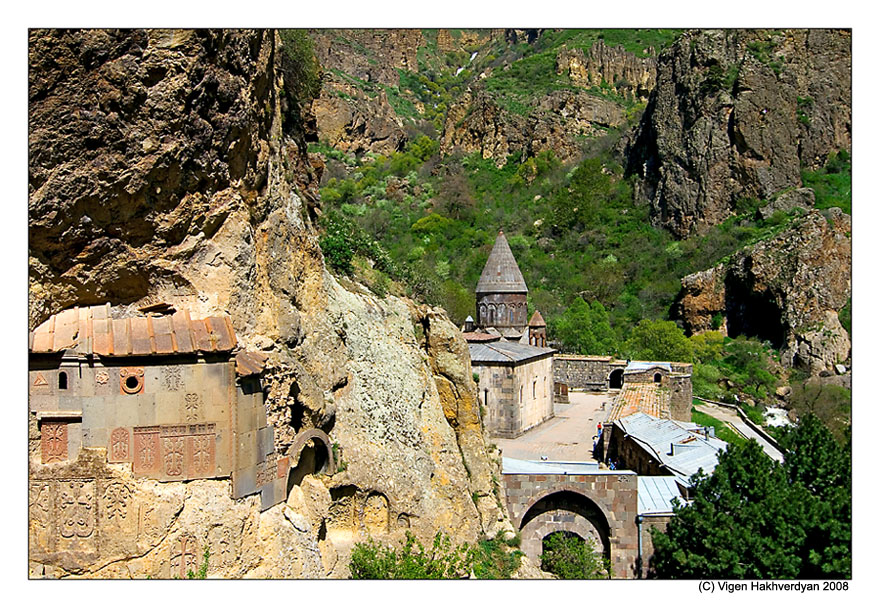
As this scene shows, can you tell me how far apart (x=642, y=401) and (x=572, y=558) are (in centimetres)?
1331

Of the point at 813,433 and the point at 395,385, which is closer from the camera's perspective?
the point at 395,385

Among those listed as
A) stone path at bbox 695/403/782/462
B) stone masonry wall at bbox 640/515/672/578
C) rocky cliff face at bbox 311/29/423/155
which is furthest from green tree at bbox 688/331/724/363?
rocky cliff face at bbox 311/29/423/155

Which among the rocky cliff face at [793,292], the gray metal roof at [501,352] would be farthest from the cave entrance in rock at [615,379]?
the gray metal roof at [501,352]

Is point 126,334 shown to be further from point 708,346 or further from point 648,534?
point 708,346

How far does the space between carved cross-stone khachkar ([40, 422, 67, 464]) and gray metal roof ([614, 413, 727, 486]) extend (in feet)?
36.6

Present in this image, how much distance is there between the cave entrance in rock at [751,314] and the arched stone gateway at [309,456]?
34.5m

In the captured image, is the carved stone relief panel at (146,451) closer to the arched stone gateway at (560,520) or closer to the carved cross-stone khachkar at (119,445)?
the carved cross-stone khachkar at (119,445)

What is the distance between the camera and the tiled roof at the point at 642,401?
23312 millimetres

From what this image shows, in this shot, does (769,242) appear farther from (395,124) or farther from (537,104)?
(395,124)

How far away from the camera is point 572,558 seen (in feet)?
41.4

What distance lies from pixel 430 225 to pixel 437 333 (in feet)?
129

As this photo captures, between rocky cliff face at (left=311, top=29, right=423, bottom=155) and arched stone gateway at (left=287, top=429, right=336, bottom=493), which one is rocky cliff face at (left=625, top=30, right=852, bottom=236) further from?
arched stone gateway at (left=287, top=429, right=336, bottom=493)

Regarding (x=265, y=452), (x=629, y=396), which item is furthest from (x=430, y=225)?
(x=265, y=452)

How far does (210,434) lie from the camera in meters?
5.81
